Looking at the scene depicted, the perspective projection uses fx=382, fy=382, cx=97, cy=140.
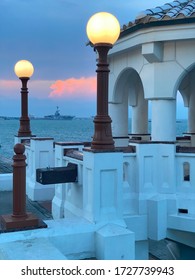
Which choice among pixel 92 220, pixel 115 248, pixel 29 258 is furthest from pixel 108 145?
pixel 29 258

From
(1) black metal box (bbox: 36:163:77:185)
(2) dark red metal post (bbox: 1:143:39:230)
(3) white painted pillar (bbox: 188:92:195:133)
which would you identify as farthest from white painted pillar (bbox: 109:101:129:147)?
(2) dark red metal post (bbox: 1:143:39:230)

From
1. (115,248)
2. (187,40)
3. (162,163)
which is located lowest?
(115,248)

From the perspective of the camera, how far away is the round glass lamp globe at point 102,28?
5504 mm

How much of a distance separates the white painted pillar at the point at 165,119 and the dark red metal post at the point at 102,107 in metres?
1.94

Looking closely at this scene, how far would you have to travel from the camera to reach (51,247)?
4.54 m

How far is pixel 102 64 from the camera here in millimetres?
5605

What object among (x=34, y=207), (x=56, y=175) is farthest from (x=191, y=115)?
(x=56, y=175)

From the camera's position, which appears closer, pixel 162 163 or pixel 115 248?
pixel 115 248

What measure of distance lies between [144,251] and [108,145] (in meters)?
2.42

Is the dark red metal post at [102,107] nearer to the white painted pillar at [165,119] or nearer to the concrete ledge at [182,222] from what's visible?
the white painted pillar at [165,119]

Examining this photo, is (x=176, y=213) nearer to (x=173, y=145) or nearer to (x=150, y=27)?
(x=173, y=145)

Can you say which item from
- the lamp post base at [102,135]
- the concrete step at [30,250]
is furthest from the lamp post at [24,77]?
the concrete step at [30,250]

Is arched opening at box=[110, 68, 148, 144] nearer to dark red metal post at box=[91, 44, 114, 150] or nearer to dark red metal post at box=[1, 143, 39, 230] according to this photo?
dark red metal post at box=[91, 44, 114, 150]

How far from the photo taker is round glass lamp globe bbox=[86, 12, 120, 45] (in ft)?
18.1
